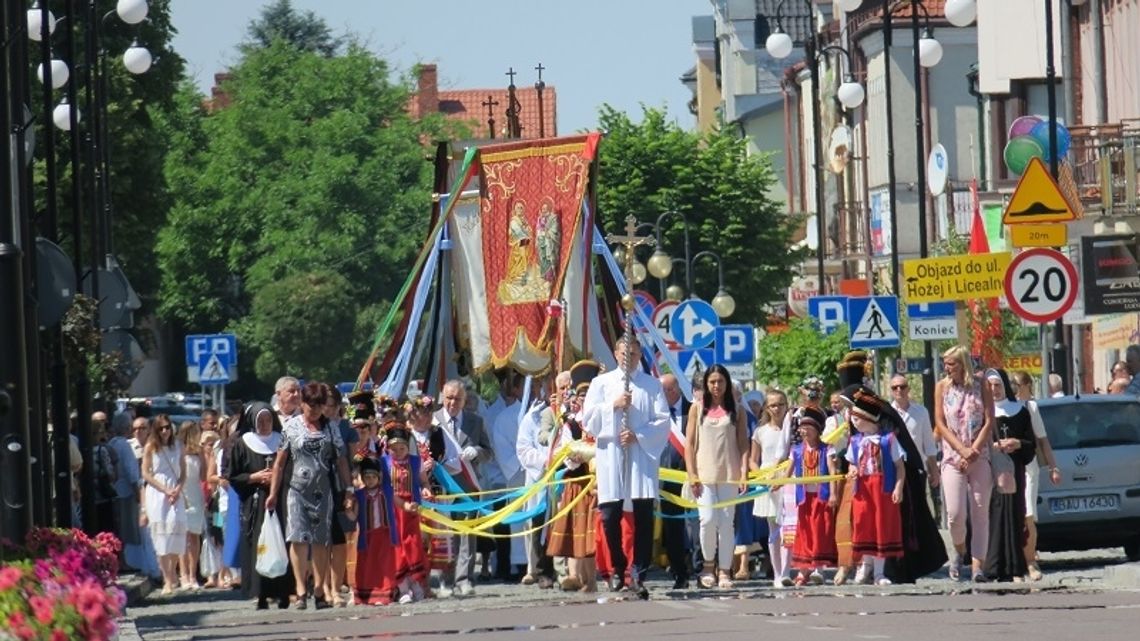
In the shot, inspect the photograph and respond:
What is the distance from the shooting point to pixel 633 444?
22391 millimetres

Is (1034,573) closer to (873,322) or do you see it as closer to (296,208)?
(873,322)

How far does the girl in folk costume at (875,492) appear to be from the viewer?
2308 cm

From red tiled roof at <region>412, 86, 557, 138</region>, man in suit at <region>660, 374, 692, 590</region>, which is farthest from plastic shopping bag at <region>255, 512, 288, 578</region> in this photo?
red tiled roof at <region>412, 86, 557, 138</region>

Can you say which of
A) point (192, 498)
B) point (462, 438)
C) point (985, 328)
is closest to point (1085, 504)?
point (462, 438)

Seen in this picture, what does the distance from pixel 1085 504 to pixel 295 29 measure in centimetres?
9237

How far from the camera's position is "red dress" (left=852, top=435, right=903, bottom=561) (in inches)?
909

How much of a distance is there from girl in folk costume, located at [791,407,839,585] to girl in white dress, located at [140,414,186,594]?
23.5ft

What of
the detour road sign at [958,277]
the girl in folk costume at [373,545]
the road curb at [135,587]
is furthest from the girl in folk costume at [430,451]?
the detour road sign at [958,277]

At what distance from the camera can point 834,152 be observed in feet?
241

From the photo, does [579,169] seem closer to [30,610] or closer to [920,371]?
[920,371]

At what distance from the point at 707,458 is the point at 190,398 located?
2230 inches

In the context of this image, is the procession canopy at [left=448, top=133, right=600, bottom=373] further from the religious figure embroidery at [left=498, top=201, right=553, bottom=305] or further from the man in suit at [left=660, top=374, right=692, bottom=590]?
the man in suit at [left=660, top=374, right=692, bottom=590]

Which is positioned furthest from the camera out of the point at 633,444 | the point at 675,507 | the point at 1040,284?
the point at 1040,284

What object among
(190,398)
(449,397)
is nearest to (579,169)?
(449,397)
